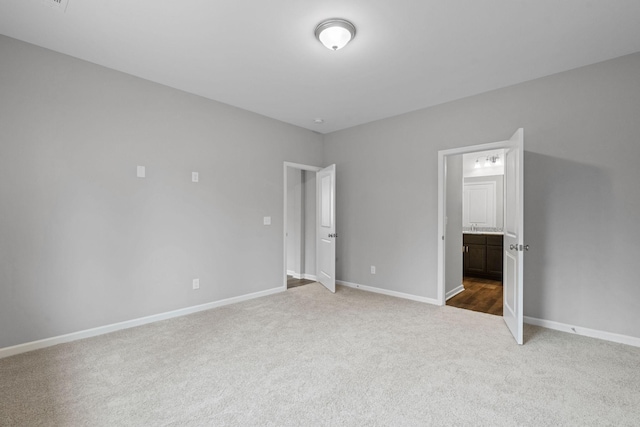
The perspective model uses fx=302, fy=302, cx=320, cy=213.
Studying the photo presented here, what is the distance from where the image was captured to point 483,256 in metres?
5.73

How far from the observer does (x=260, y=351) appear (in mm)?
2668

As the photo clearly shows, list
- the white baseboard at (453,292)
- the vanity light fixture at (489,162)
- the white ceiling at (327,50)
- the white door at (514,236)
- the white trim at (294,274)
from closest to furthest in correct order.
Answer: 1. the white ceiling at (327,50)
2. the white door at (514,236)
3. the white baseboard at (453,292)
4. the white trim at (294,274)
5. the vanity light fixture at (489,162)

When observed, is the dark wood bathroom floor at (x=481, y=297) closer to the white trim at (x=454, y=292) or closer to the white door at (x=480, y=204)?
the white trim at (x=454, y=292)

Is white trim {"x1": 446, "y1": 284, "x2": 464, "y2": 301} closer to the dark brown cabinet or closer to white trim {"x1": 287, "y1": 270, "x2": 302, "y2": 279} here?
the dark brown cabinet

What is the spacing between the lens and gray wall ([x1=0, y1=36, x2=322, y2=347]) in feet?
8.62

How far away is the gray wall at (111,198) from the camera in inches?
103

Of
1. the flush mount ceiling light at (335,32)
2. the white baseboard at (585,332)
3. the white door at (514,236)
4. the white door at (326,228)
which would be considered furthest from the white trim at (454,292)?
the flush mount ceiling light at (335,32)

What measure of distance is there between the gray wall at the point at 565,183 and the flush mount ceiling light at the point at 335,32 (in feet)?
7.00

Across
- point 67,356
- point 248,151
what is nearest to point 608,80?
point 248,151

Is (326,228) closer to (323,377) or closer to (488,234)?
(323,377)

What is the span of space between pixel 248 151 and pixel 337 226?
1973 millimetres

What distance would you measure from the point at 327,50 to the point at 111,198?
8.53 feet

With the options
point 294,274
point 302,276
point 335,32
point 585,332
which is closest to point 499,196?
point 585,332

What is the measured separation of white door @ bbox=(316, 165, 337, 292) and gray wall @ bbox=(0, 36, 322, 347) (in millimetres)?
1140
